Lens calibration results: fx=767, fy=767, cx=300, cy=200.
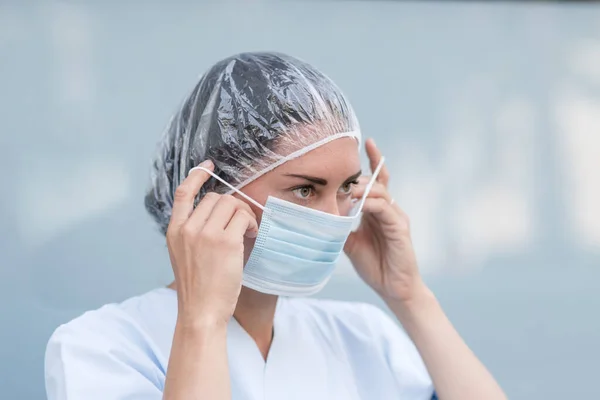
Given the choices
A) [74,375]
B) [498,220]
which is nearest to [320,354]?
[74,375]

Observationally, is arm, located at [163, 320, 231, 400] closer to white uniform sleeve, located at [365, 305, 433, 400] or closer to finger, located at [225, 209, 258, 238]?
finger, located at [225, 209, 258, 238]

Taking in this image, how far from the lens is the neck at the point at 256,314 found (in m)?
1.63

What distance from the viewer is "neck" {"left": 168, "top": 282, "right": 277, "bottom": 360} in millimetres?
1628

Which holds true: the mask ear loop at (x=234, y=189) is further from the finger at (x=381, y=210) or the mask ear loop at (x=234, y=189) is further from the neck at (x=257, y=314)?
the finger at (x=381, y=210)

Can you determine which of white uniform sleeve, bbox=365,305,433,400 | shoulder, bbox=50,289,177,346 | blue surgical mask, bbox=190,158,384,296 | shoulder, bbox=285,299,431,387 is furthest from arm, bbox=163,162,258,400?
white uniform sleeve, bbox=365,305,433,400

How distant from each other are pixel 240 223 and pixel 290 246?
179 millimetres

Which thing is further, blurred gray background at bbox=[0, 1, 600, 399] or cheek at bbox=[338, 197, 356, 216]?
blurred gray background at bbox=[0, 1, 600, 399]

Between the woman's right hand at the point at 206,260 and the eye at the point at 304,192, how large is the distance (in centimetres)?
18

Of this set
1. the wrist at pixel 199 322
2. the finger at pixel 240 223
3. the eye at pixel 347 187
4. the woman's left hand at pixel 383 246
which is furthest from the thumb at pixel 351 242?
the wrist at pixel 199 322

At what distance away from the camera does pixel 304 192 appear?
59.4 inches

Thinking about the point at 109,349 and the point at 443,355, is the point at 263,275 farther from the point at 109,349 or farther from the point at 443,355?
the point at 443,355

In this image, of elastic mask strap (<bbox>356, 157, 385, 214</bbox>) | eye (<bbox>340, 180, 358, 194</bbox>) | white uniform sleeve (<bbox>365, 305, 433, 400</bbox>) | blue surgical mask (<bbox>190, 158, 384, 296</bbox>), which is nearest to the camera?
blue surgical mask (<bbox>190, 158, 384, 296</bbox>)

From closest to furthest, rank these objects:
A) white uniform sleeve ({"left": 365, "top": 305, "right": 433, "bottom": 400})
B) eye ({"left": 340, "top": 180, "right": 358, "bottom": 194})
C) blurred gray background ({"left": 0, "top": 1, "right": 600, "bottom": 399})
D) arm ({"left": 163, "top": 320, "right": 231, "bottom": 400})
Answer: arm ({"left": 163, "top": 320, "right": 231, "bottom": 400}) < eye ({"left": 340, "top": 180, "right": 358, "bottom": 194}) < white uniform sleeve ({"left": 365, "top": 305, "right": 433, "bottom": 400}) < blurred gray background ({"left": 0, "top": 1, "right": 600, "bottom": 399})

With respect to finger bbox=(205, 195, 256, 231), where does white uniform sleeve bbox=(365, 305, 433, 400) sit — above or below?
below
